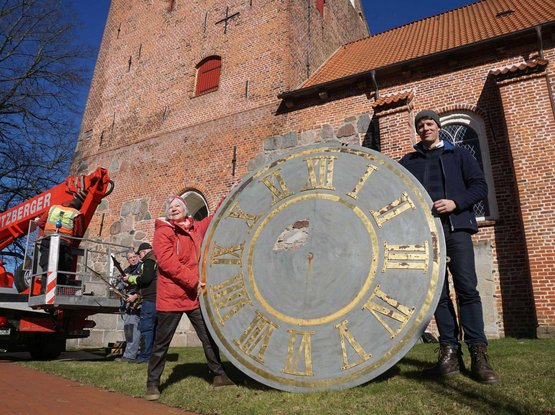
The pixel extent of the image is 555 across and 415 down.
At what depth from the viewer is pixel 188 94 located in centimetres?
1248

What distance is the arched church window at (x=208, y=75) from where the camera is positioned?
12195 millimetres

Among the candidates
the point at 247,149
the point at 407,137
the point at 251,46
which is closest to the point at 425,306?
the point at 407,137

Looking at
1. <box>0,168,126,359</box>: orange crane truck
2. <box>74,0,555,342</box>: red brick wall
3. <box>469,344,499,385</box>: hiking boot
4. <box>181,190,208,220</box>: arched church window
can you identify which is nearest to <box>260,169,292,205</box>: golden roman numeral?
<box>469,344,499,385</box>: hiking boot

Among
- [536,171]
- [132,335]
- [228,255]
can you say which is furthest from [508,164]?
[132,335]

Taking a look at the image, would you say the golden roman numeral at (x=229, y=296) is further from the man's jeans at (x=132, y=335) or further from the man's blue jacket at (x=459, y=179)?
the man's jeans at (x=132, y=335)

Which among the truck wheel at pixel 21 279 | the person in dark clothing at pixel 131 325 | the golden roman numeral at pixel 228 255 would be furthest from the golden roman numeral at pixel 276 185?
the truck wheel at pixel 21 279

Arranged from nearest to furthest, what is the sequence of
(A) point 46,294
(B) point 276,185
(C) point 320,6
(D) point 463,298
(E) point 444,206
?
(E) point 444,206, (D) point 463,298, (B) point 276,185, (A) point 46,294, (C) point 320,6

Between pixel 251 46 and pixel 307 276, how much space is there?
10121mm

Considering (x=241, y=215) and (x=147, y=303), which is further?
(x=147, y=303)

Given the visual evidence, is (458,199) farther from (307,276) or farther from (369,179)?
(307,276)

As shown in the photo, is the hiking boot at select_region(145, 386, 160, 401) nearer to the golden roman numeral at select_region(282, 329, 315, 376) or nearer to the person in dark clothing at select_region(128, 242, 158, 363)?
the golden roman numeral at select_region(282, 329, 315, 376)

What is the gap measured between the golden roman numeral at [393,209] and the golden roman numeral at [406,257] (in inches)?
8.2

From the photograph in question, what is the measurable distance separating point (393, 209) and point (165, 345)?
2.03 m

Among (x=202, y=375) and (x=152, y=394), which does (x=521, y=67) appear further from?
(x=152, y=394)
